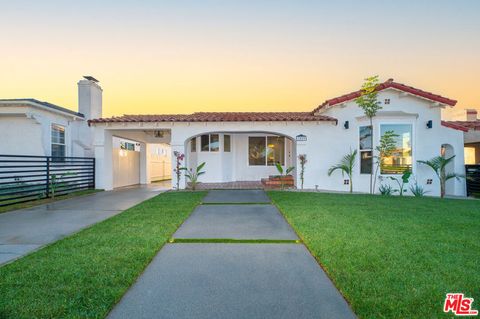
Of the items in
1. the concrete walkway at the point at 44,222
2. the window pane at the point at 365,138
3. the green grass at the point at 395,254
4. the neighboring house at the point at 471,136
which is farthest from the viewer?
the neighboring house at the point at 471,136

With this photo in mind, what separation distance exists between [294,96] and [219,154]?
7304 millimetres

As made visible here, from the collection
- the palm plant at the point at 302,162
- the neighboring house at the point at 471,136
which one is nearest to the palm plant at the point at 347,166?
the palm plant at the point at 302,162

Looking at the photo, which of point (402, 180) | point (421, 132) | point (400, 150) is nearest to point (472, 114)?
point (421, 132)

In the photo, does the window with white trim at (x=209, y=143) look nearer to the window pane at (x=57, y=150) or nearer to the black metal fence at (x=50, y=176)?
the black metal fence at (x=50, y=176)

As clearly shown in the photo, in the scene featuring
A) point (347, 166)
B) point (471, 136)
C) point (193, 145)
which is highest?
point (471, 136)

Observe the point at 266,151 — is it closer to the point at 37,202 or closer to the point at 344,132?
the point at 344,132

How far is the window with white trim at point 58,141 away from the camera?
14163 millimetres

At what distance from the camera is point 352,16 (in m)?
12.2

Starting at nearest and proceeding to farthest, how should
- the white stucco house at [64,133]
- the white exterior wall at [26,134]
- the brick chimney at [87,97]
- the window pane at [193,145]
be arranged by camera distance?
the white stucco house at [64,133] → the white exterior wall at [26,134] → the window pane at [193,145] → the brick chimney at [87,97]

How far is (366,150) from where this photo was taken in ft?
39.9

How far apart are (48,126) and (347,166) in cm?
1492

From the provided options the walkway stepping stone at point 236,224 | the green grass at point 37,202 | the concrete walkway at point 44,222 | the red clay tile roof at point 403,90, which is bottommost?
the walkway stepping stone at point 236,224

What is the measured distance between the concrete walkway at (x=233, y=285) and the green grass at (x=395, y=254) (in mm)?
261

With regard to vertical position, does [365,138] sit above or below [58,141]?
below
